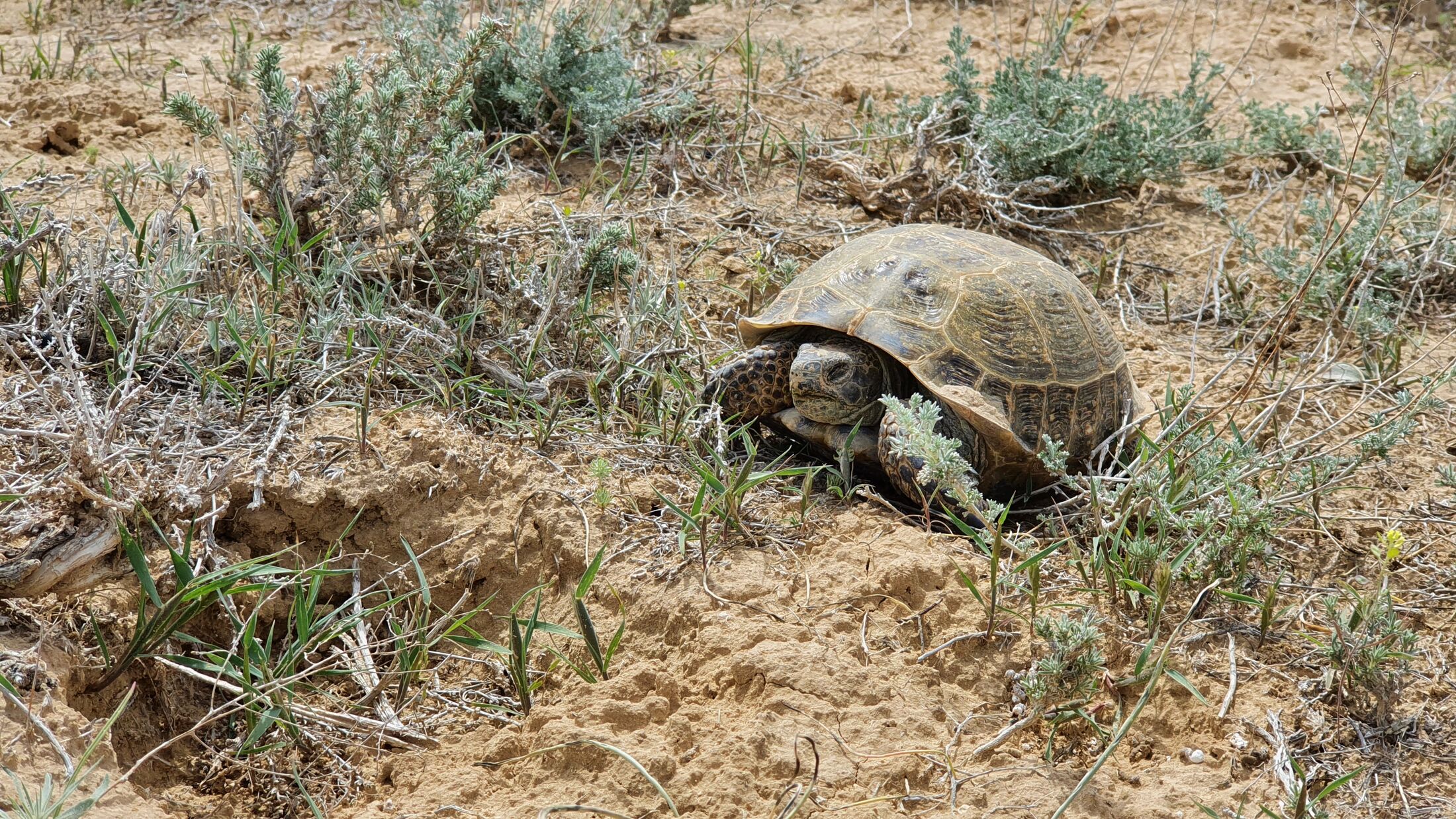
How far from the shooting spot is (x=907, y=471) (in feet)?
11.2

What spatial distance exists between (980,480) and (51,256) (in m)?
3.13

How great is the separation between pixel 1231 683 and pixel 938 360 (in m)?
1.26

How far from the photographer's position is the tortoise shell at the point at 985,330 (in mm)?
3594

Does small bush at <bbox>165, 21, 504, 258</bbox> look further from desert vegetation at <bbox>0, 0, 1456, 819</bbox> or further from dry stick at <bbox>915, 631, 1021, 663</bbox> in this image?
dry stick at <bbox>915, 631, 1021, 663</bbox>

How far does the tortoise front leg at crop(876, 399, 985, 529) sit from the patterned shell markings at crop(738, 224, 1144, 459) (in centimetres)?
19

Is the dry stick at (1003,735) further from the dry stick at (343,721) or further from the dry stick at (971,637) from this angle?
the dry stick at (343,721)

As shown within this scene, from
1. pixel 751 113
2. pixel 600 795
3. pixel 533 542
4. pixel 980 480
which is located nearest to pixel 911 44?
pixel 751 113

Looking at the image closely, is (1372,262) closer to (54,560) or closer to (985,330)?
(985,330)

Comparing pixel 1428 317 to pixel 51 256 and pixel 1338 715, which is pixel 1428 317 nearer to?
pixel 1338 715

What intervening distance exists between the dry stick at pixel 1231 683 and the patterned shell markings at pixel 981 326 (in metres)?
0.91

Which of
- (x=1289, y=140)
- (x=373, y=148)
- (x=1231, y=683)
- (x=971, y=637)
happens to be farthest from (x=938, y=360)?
(x=1289, y=140)

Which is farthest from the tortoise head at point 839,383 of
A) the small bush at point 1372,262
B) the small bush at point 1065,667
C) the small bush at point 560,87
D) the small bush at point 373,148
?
the small bush at point 1372,262

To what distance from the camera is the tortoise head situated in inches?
141

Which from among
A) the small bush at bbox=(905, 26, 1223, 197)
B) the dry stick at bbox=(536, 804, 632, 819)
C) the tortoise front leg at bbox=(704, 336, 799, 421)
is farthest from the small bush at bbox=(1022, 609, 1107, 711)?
the small bush at bbox=(905, 26, 1223, 197)
